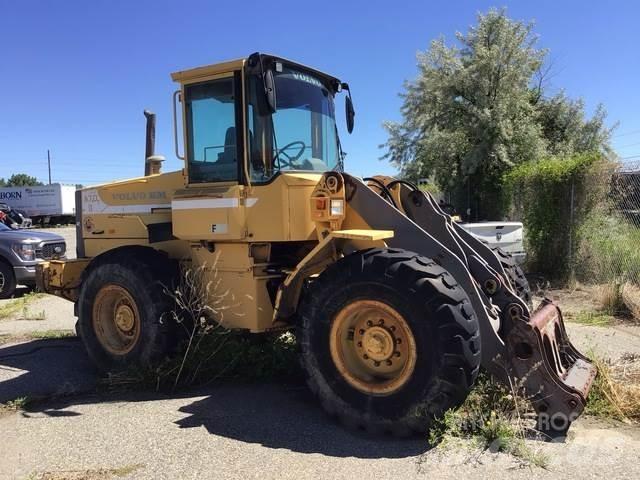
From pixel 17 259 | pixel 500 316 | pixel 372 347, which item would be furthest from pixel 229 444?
pixel 17 259

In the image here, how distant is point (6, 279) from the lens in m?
11.8

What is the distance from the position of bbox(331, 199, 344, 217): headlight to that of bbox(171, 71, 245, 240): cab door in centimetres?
89

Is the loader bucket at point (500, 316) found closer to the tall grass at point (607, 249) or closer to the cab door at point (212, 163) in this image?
the cab door at point (212, 163)

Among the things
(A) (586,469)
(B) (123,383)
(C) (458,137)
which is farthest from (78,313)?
(C) (458,137)

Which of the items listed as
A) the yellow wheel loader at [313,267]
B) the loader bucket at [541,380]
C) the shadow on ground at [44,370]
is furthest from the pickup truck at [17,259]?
the loader bucket at [541,380]

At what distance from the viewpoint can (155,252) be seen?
6.00 meters

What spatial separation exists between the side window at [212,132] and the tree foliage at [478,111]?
13.7 meters

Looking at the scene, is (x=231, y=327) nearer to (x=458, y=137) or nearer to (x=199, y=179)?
(x=199, y=179)

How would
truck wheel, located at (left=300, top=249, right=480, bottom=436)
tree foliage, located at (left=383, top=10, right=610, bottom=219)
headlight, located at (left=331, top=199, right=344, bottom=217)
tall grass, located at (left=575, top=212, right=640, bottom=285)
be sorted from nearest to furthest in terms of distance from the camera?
truck wheel, located at (left=300, top=249, right=480, bottom=436) < headlight, located at (left=331, top=199, right=344, bottom=217) < tall grass, located at (left=575, top=212, right=640, bottom=285) < tree foliage, located at (left=383, top=10, right=610, bottom=219)

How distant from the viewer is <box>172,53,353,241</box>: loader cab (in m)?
5.14

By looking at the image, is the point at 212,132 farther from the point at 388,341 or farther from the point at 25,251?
the point at 25,251

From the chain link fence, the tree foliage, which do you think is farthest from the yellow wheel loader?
the tree foliage

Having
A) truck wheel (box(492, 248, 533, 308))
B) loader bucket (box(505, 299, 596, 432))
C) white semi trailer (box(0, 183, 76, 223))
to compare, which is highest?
white semi trailer (box(0, 183, 76, 223))

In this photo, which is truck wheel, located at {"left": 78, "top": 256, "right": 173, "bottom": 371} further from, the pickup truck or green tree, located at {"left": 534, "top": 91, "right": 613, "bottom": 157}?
green tree, located at {"left": 534, "top": 91, "right": 613, "bottom": 157}
